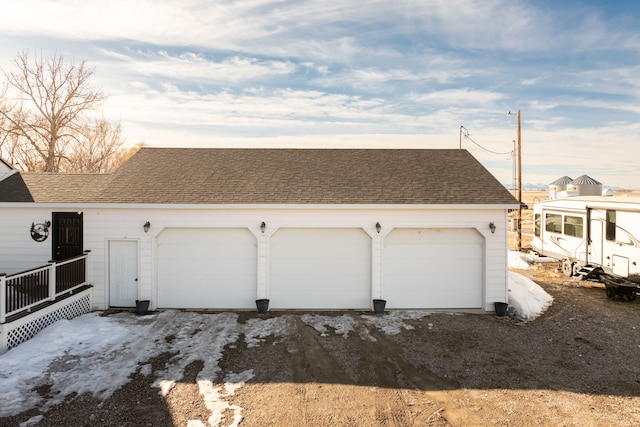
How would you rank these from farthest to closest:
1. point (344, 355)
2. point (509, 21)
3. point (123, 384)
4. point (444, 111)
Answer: point (444, 111), point (509, 21), point (344, 355), point (123, 384)

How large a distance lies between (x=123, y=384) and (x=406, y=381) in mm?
4982

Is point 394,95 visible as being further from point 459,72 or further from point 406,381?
point 406,381

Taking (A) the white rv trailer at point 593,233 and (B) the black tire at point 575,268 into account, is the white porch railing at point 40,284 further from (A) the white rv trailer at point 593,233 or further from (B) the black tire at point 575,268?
(B) the black tire at point 575,268

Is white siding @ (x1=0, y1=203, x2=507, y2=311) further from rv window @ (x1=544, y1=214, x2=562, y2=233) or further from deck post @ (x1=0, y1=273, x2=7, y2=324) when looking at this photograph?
rv window @ (x1=544, y1=214, x2=562, y2=233)

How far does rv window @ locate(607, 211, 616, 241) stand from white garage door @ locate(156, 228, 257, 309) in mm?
12604

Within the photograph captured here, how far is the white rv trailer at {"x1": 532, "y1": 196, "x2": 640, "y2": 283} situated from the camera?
11469mm

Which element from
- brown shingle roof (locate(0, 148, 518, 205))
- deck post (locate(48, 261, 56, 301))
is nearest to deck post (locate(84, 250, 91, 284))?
deck post (locate(48, 261, 56, 301))

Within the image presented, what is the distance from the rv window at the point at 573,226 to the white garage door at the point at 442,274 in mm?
6762

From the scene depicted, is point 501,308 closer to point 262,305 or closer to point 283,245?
point 283,245

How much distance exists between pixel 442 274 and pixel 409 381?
4726 mm

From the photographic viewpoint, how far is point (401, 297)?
10.2m

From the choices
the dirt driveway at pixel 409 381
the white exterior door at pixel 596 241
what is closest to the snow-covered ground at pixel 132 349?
the dirt driveway at pixel 409 381

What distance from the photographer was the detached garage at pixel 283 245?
1007 centimetres

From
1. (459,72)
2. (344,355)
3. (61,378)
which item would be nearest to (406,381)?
(344,355)
